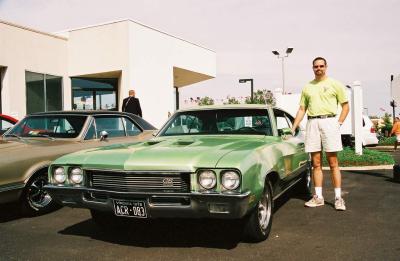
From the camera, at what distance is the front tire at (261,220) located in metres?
3.96

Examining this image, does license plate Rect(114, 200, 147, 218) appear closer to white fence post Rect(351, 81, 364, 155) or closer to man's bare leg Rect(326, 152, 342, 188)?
man's bare leg Rect(326, 152, 342, 188)

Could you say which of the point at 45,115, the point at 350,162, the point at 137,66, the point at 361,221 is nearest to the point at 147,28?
the point at 137,66

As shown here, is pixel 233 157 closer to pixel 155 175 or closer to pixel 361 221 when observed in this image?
pixel 155 175

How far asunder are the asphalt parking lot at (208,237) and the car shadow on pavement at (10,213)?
0.04 ft

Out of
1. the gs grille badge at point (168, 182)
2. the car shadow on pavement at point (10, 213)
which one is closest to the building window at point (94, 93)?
the car shadow on pavement at point (10, 213)

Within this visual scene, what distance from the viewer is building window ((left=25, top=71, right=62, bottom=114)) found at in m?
15.8

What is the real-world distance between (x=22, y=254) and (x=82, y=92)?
48.8 feet

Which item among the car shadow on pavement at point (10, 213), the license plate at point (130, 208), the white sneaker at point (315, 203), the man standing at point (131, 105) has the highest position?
the man standing at point (131, 105)

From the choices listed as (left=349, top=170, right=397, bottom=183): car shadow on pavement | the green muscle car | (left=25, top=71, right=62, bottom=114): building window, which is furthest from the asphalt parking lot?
(left=25, top=71, right=62, bottom=114): building window

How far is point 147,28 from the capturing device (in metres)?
17.6

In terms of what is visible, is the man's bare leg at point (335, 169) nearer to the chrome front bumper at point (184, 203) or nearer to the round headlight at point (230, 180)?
the chrome front bumper at point (184, 203)

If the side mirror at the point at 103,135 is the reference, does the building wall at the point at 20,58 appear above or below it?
above

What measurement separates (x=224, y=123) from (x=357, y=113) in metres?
7.85

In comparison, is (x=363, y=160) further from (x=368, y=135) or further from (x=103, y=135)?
(x=368, y=135)
